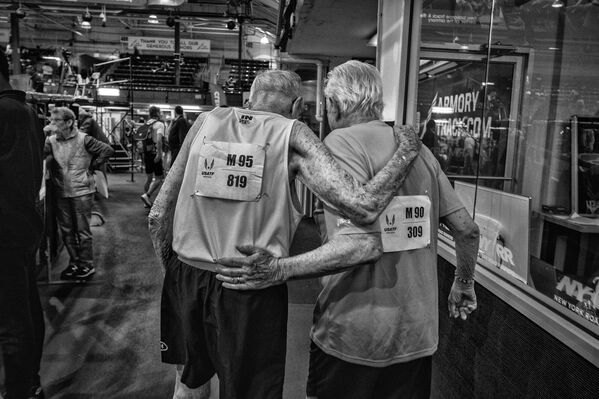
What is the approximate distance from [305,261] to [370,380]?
1.67 ft

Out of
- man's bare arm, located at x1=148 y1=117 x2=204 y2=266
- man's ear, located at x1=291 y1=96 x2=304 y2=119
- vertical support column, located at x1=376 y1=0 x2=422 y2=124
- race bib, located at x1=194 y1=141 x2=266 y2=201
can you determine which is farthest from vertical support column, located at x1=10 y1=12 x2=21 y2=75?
race bib, located at x1=194 y1=141 x2=266 y2=201

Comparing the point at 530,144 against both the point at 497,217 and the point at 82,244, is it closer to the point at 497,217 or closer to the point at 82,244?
the point at 497,217

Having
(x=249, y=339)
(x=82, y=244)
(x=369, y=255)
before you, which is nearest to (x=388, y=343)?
(x=369, y=255)

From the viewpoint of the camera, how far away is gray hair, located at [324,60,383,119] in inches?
61.5

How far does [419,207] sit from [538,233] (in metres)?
1.28

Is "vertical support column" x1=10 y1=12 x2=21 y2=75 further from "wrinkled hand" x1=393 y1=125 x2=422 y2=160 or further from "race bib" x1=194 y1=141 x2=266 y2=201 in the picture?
"wrinkled hand" x1=393 y1=125 x2=422 y2=160

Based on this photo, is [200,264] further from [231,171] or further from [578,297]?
[578,297]

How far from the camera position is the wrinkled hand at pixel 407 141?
150 cm

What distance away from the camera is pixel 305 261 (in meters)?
1.37

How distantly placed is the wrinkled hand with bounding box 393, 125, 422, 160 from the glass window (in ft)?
3.23

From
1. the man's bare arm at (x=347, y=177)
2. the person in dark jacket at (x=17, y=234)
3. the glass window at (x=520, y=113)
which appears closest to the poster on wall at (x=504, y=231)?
the glass window at (x=520, y=113)

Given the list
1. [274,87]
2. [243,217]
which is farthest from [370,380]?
[274,87]

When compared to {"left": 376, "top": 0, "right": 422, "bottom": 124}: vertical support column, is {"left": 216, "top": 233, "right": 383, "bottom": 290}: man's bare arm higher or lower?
lower

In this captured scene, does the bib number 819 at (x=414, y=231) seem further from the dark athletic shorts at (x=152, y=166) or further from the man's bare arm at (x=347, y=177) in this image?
the dark athletic shorts at (x=152, y=166)
